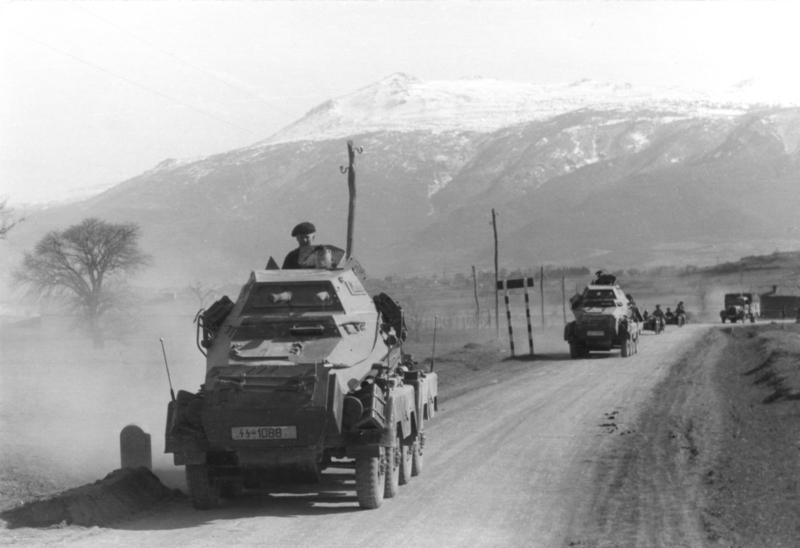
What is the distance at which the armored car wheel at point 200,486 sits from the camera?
1486cm

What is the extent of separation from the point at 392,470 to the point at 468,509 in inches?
49.0

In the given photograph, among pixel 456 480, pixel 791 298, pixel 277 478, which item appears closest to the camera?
pixel 277 478

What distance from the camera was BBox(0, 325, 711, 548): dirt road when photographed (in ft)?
43.8

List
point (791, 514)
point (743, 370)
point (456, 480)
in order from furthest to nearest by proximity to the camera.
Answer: point (743, 370)
point (456, 480)
point (791, 514)

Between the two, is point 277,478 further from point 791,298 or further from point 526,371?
point 791,298

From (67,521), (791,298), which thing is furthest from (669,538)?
(791,298)

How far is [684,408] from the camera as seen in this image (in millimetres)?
26500

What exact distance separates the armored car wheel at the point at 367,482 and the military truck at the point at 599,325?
30.9 meters

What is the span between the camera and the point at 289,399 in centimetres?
1451

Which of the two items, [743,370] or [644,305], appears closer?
[743,370]

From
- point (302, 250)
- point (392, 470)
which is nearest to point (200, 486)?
point (392, 470)

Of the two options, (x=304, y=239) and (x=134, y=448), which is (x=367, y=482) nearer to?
(x=134, y=448)

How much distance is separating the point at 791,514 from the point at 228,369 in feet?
20.9

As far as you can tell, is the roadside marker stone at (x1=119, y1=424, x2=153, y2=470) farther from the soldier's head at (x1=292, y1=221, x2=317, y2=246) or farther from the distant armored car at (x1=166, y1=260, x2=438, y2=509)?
the soldier's head at (x1=292, y1=221, x2=317, y2=246)
